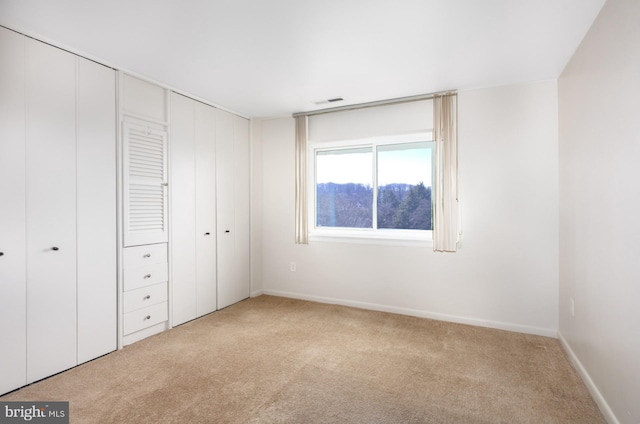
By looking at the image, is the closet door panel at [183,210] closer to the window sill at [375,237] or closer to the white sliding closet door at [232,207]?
the white sliding closet door at [232,207]

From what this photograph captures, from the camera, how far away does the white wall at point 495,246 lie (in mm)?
3176

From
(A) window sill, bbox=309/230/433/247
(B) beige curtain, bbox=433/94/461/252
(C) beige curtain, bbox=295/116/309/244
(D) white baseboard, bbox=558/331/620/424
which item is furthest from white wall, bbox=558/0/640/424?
(C) beige curtain, bbox=295/116/309/244

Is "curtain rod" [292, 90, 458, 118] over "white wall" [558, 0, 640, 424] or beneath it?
over

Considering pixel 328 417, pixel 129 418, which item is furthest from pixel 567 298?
pixel 129 418

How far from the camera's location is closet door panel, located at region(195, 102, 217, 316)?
12.3 feet

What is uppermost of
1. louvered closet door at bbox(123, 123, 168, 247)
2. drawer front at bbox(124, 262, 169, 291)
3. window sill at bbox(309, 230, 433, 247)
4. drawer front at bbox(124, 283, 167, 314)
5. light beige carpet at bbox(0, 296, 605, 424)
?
louvered closet door at bbox(123, 123, 168, 247)

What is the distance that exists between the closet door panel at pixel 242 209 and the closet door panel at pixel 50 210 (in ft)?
6.45

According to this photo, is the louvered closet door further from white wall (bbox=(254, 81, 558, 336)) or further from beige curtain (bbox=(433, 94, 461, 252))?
beige curtain (bbox=(433, 94, 461, 252))

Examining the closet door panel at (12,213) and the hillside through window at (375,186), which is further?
the hillside through window at (375,186)

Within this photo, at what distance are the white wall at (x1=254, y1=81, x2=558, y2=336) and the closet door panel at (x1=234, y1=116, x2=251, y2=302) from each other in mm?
1430

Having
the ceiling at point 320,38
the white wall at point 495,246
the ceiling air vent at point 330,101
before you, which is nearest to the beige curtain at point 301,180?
the ceiling air vent at point 330,101

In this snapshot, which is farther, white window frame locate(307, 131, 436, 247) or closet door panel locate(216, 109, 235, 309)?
closet door panel locate(216, 109, 235, 309)

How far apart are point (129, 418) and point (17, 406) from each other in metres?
0.80

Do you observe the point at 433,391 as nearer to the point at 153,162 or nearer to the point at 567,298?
the point at 567,298
